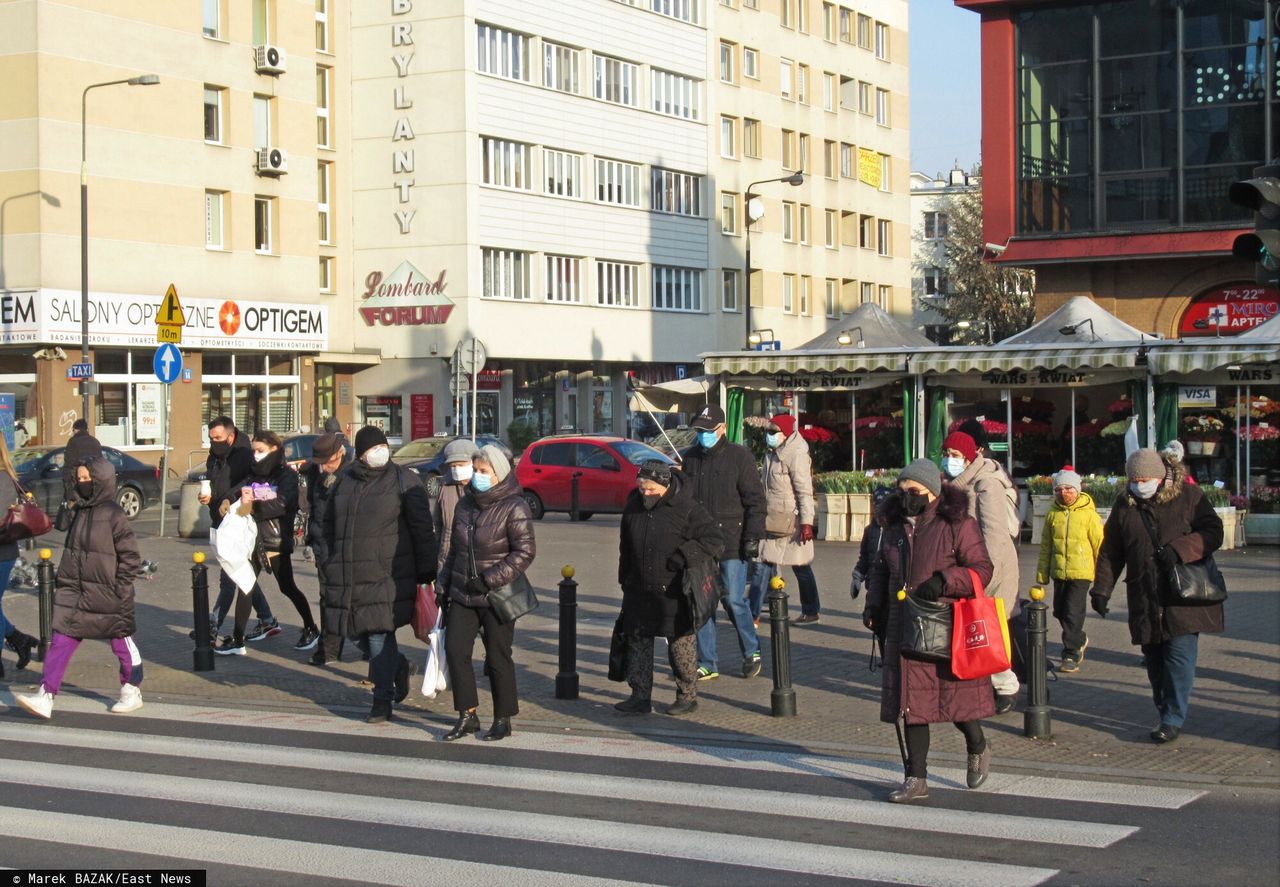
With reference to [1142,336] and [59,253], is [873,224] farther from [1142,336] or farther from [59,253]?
[1142,336]

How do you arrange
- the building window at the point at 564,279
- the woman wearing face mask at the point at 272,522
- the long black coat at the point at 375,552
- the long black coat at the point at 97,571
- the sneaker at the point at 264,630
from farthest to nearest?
the building window at the point at 564,279
the sneaker at the point at 264,630
the woman wearing face mask at the point at 272,522
the long black coat at the point at 97,571
the long black coat at the point at 375,552

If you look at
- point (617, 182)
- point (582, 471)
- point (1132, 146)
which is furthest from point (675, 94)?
point (582, 471)

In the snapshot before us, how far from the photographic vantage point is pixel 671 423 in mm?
61312

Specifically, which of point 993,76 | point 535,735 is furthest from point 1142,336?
point 535,735

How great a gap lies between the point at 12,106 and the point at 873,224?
4374 cm

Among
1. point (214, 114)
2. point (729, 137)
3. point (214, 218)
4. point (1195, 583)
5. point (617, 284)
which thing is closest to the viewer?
point (1195, 583)

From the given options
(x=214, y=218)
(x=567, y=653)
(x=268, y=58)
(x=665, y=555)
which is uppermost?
(x=268, y=58)

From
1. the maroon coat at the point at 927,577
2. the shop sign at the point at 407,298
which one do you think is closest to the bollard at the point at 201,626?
the maroon coat at the point at 927,577

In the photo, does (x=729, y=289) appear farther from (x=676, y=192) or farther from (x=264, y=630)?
(x=264, y=630)

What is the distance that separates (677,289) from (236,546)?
50467mm

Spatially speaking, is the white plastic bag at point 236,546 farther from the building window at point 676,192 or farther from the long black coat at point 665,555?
the building window at point 676,192

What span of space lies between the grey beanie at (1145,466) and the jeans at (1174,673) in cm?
95

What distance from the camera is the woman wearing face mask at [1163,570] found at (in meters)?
9.28

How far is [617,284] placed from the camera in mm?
59188
